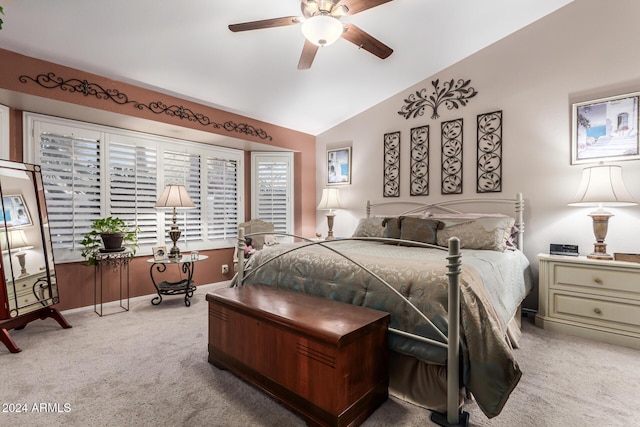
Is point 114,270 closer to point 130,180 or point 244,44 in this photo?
point 130,180

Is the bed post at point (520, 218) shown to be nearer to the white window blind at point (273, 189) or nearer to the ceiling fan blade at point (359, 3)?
the ceiling fan blade at point (359, 3)

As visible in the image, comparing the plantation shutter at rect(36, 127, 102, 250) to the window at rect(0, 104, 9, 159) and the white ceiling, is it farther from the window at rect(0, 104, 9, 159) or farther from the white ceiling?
the white ceiling

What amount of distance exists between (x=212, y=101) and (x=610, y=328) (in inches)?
182

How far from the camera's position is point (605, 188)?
8.88ft

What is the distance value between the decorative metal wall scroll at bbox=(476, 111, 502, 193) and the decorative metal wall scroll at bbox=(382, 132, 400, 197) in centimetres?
104

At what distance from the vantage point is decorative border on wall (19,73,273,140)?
2858 millimetres

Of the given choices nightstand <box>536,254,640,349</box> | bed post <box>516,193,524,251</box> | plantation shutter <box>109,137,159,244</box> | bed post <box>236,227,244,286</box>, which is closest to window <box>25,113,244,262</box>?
plantation shutter <box>109,137,159,244</box>

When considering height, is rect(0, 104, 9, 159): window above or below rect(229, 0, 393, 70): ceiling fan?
below

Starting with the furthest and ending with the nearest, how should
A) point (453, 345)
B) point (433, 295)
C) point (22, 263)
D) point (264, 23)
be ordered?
point (22, 263) < point (264, 23) < point (433, 295) < point (453, 345)

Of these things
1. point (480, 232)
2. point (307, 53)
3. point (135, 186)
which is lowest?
point (480, 232)

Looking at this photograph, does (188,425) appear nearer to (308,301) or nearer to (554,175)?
(308,301)

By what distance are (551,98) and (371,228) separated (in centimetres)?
230

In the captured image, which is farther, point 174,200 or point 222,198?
point 222,198

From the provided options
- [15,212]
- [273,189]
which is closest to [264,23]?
[15,212]
